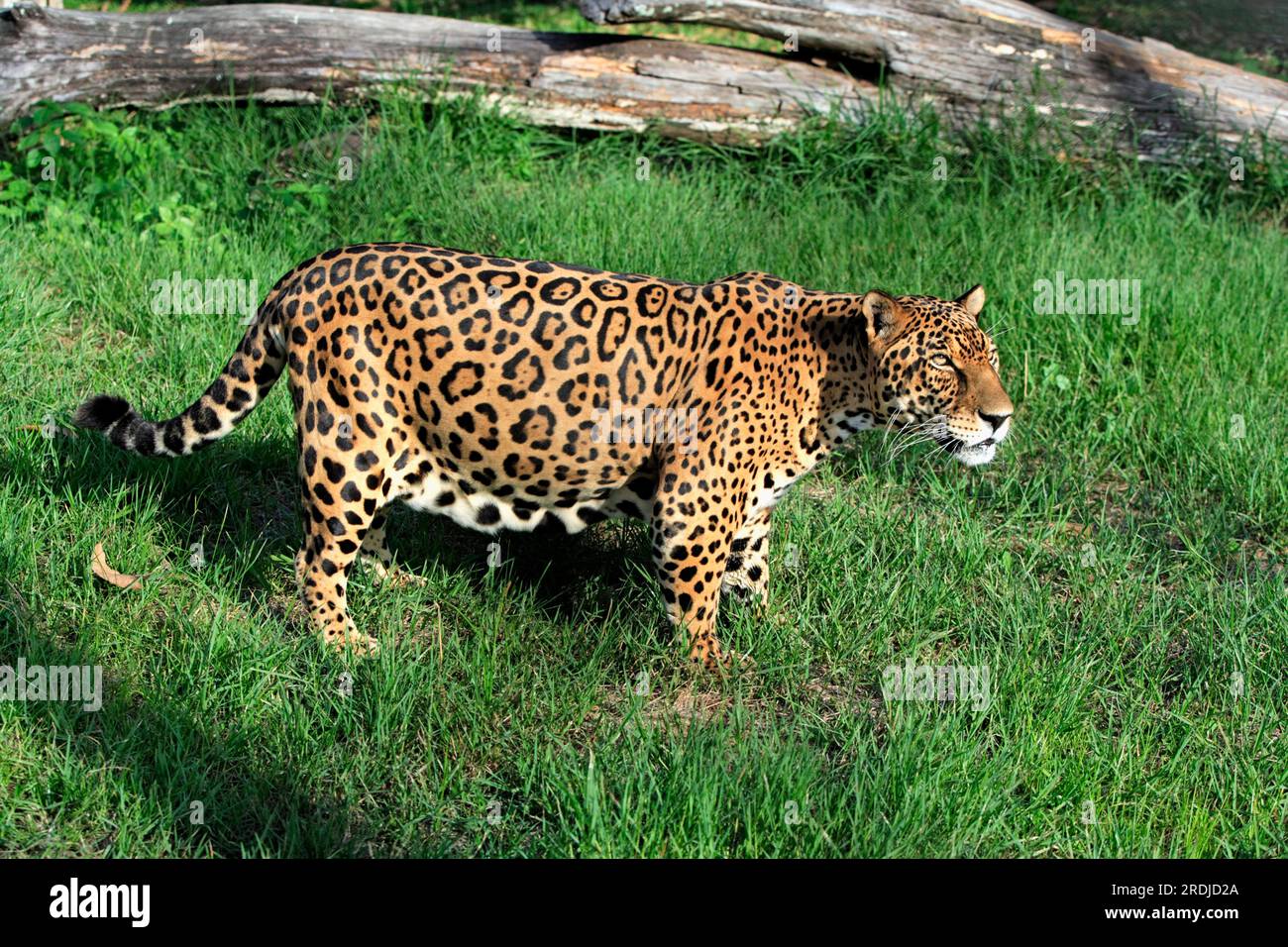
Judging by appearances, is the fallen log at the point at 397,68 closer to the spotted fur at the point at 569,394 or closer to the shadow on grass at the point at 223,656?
the shadow on grass at the point at 223,656

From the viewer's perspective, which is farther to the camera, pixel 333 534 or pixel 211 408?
pixel 211 408

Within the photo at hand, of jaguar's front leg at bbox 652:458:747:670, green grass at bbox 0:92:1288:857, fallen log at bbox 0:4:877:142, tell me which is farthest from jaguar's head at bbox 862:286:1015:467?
fallen log at bbox 0:4:877:142

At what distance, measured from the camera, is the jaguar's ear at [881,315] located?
541 cm

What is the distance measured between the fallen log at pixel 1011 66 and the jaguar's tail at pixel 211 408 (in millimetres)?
4896

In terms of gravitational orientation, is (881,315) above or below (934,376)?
above

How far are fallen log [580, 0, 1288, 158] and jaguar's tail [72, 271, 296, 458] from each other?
4.90 meters

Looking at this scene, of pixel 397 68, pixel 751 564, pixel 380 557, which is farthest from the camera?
pixel 397 68

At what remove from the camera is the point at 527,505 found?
5750 mm

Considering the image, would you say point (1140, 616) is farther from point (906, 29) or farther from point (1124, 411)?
point (906, 29)

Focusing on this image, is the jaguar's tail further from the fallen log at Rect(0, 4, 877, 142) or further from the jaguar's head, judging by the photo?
the fallen log at Rect(0, 4, 877, 142)

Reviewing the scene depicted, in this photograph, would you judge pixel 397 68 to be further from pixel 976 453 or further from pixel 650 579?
pixel 976 453

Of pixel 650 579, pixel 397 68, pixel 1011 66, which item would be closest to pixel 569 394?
pixel 650 579

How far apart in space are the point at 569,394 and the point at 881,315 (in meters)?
1.23

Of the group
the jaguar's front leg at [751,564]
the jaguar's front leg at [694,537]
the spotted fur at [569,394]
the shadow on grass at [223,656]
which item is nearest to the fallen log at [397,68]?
the shadow on grass at [223,656]
